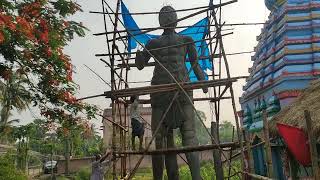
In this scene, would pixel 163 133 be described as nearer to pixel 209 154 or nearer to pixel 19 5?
pixel 19 5

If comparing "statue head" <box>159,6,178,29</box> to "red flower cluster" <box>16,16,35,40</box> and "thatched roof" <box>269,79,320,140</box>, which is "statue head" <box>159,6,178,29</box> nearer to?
"red flower cluster" <box>16,16,35,40</box>

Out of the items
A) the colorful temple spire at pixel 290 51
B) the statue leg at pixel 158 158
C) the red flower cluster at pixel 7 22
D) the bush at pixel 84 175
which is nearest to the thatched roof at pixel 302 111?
the colorful temple spire at pixel 290 51

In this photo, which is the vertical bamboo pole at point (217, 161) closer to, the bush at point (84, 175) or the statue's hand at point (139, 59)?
the statue's hand at point (139, 59)

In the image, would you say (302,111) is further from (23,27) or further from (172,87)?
(23,27)

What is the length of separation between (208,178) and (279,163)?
7.98m

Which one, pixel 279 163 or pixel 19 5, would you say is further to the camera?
pixel 279 163

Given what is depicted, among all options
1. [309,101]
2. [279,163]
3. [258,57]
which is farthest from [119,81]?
[258,57]

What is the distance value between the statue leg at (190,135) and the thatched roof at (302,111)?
9.52 ft

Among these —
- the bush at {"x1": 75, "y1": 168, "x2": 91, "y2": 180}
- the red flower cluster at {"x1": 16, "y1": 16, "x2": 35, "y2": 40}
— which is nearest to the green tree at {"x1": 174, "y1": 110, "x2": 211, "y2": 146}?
the red flower cluster at {"x1": 16, "y1": 16, "x2": 35, "y2": 40}

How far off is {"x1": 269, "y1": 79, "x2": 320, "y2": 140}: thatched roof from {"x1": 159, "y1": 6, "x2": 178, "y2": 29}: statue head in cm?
360

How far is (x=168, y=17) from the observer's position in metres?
6.79

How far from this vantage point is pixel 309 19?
1260 centimetres

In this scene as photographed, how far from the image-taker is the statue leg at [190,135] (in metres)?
6.15

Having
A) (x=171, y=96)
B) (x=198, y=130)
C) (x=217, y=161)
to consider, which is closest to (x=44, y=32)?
(x=171, y=96)
